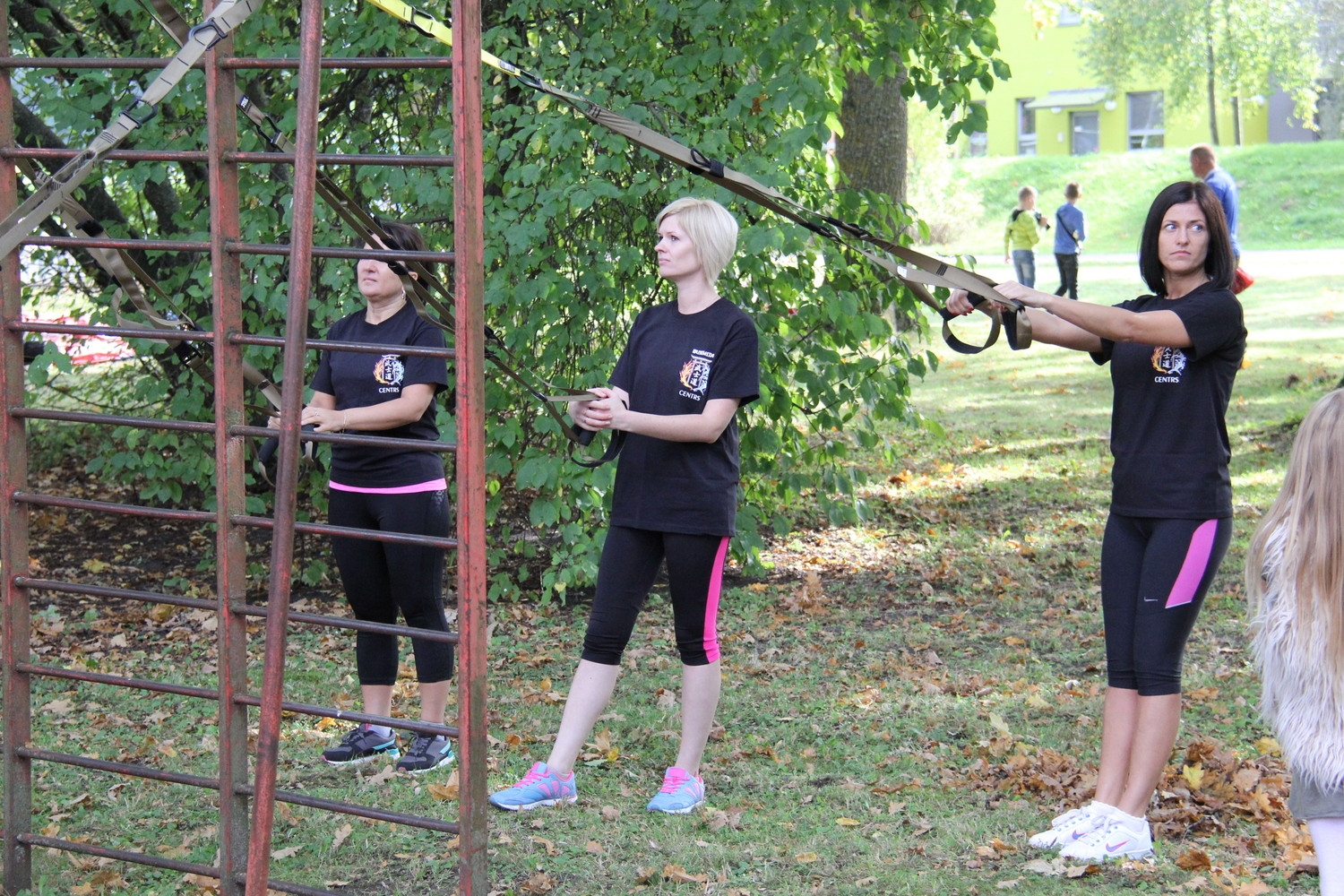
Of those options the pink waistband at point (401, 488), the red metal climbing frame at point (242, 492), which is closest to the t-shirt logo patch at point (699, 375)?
the pink waistband at point (401, 488)

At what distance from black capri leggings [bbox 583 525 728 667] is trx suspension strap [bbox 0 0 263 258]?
1874mm

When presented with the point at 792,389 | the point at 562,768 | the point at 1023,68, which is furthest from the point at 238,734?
the point at 1023,68

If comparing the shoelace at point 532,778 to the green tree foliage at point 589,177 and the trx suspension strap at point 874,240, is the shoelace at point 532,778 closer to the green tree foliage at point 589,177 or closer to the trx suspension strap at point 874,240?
the trx suspension strap at point 874,240

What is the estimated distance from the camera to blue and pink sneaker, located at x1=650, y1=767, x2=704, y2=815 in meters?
4.22

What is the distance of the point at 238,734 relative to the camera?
3.20 metres

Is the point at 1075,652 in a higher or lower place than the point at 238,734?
lower

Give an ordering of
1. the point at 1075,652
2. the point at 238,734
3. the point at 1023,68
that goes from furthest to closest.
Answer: the point at 1023,68 < the point at 1075,652 < the point at 238,734

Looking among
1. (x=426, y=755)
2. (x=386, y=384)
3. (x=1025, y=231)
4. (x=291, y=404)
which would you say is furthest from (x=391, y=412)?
(x=1025, y=231)

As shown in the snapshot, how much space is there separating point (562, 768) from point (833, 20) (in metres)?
3.82

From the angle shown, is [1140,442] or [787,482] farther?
[787,482]

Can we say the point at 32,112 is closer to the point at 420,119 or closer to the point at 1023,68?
the point at 420,119

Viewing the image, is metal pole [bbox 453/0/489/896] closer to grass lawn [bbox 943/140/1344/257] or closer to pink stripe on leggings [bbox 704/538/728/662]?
pink stripe on leggings [bbox 704/538/728/662]

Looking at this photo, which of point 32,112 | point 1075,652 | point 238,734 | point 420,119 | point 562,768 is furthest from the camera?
point 32,112

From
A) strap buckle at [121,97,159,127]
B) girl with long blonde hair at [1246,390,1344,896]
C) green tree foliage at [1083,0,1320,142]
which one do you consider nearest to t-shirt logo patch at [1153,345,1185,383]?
girl with long blonde hair at [1246,390,1344,896]
